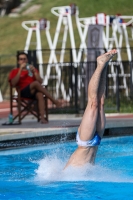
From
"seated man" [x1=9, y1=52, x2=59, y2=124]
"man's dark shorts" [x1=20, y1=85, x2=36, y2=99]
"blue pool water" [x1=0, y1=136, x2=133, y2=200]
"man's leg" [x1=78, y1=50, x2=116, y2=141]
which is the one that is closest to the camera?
"blue pool water" [x1=0, y1=136, x2=133, y2=200]

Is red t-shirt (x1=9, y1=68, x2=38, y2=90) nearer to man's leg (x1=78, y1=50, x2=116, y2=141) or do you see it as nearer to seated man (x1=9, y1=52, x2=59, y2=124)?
seated man (x1=9, y1=52, x2=59, y2=124)

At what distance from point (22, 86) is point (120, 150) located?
3677 mm

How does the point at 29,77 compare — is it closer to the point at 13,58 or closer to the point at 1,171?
the point at 1,171

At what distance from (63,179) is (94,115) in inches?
33.2

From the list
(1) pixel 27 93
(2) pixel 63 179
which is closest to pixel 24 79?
(1) pixel 27 93

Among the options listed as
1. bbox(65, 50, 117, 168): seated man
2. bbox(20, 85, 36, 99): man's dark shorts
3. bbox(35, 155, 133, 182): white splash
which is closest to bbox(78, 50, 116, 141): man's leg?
bbox(65, 50, 117, 168): seated man

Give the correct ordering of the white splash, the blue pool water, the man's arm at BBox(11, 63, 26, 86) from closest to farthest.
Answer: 1. the blue pool water
2. the white splash
3. the man's arm at BBox(11, 63, 26, 86)

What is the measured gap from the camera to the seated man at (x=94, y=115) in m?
7.17

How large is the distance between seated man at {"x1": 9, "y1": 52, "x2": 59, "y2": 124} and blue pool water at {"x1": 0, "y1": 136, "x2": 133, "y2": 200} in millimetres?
3736

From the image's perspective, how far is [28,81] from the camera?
14.1 meters

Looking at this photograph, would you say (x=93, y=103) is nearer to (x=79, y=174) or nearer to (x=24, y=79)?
(x=79, y=174)

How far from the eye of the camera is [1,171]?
891cm

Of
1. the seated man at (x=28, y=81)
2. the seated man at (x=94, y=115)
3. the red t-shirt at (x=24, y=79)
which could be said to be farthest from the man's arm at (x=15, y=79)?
the seated man at (x=94, y=115)

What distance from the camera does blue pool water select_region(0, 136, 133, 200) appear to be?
6.91 meters
